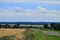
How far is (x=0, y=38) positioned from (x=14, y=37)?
0.81 m

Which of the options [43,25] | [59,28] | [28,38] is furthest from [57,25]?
[28,38]

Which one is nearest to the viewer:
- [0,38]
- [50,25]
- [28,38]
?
[0,38]

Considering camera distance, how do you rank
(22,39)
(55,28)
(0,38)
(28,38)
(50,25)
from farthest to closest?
(50,25)
(55,28)
(28,38)
(22,39)
(0,38)

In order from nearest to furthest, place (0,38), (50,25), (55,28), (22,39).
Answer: (0,38) → (22,39) → (55,28) → (50,25)

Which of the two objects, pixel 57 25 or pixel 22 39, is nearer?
pixel 22 39

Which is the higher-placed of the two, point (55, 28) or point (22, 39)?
point (22, 39)

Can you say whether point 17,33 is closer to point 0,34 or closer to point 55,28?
point 0,34

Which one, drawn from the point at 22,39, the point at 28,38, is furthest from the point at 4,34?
the point at 28,38

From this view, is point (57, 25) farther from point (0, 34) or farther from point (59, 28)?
point (0, 34)

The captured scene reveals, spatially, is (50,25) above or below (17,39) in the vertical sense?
below

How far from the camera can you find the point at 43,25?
42406 millimetres

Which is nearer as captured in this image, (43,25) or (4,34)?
(4,34)

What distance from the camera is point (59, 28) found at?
40312 mm

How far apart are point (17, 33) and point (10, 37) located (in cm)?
86
